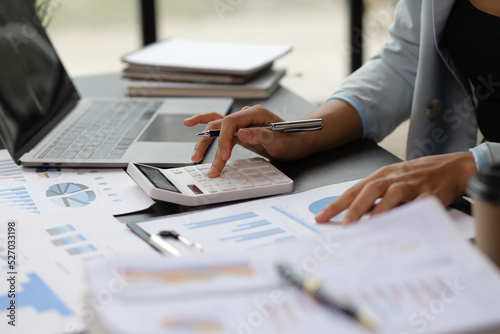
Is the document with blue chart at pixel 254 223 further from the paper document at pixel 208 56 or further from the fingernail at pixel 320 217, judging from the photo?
the paper document at pixel 208 56

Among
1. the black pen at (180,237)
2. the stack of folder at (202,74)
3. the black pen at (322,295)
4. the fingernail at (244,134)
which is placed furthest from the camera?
the stack of folder at (202,74)

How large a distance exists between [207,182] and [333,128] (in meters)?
0.27

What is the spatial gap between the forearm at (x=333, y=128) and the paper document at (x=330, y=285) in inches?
16.7

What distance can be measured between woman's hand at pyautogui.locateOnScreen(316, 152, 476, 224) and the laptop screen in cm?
54

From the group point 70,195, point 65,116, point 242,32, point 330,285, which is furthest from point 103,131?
point 242,32

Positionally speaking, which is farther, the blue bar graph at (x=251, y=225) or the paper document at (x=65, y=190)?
the paper document at (x=65, y=190)

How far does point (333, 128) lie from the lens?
1.00m

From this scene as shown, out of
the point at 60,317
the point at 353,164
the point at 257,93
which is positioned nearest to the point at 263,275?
the point at 60,317

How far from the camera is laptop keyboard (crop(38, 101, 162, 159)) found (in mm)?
975

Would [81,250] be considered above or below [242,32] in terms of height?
above

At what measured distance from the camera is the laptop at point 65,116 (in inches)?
37.7

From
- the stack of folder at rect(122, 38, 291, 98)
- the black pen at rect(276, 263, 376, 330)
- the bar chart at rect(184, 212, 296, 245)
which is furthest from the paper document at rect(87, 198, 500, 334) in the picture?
the stack of folder at rect(122, 38, 291, 98)

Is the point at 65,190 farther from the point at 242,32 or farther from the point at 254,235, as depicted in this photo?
the point at 242,32

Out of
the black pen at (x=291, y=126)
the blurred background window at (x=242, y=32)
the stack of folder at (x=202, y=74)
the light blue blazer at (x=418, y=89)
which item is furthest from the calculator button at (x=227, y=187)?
the blurred background window at (x=242, y=32)
